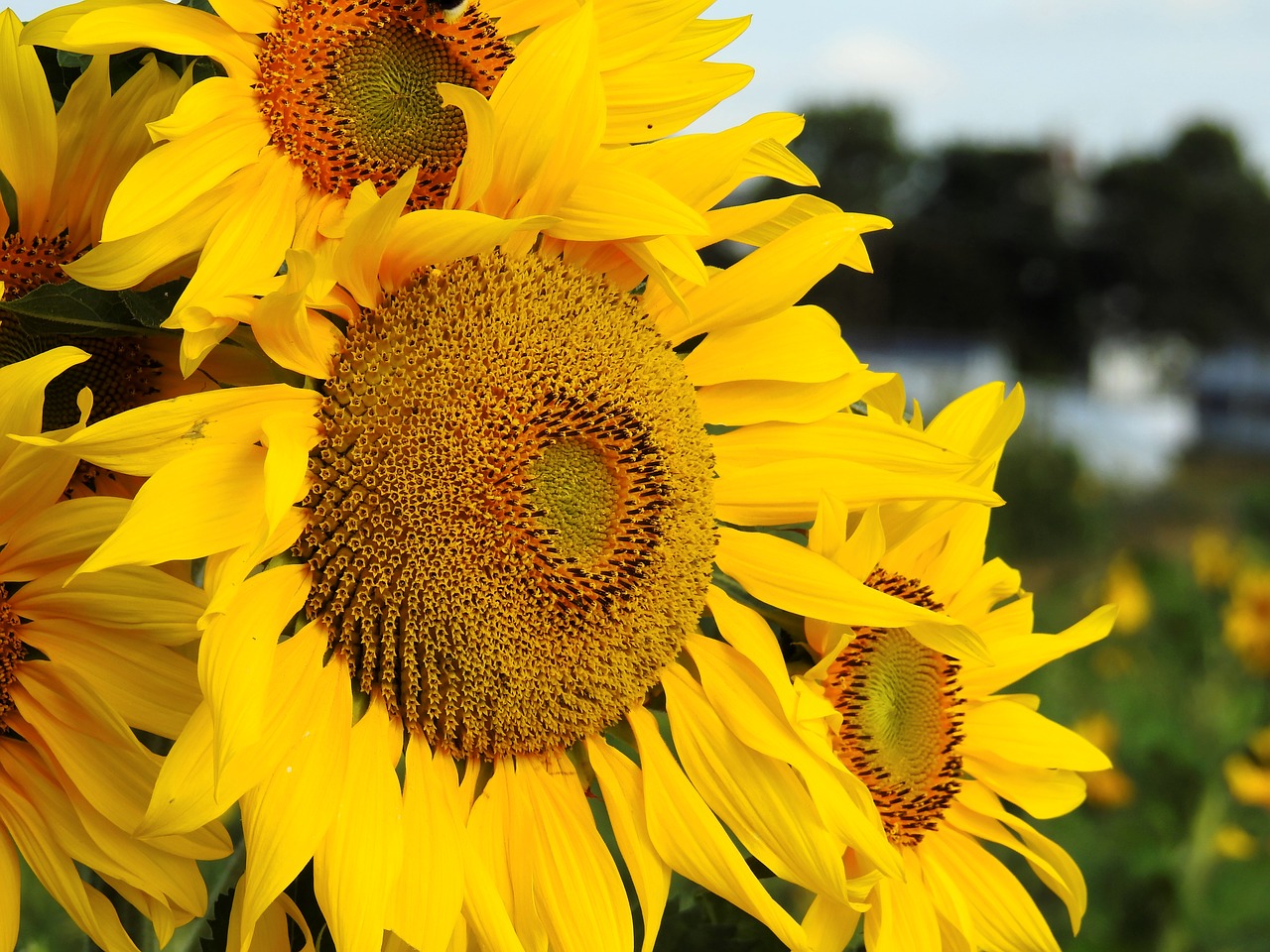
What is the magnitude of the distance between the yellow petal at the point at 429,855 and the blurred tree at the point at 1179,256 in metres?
36.9

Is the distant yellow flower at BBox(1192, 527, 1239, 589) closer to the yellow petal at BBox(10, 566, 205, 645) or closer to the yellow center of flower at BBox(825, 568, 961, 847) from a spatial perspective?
the yellow center of flower at BBox(825, 568, 961, 847)

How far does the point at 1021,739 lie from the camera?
4.53ft

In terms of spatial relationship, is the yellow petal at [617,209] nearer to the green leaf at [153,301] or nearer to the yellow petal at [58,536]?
the green leaf at [153,301]

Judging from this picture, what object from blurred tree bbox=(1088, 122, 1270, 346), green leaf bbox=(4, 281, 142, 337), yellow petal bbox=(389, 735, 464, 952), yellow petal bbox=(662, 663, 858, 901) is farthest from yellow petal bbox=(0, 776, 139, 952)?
blurred tree bbox=(1088, 122, 1270, 346)

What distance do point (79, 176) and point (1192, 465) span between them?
2706 centimetres

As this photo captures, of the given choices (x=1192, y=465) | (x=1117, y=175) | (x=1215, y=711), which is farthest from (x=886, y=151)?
(x=1215, y=711)

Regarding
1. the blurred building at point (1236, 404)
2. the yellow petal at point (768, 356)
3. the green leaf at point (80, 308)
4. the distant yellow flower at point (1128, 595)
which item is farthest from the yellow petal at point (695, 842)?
the blurred building at point (1236, 404)

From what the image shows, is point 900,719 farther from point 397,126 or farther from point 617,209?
point 397,126

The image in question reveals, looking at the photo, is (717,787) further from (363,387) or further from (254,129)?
(254,129)

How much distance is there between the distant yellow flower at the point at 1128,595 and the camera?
6109 millimetres

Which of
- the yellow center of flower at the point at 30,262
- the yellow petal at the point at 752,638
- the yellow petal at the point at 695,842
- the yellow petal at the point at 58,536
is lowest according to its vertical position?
the yellow petal at the point at 695,842

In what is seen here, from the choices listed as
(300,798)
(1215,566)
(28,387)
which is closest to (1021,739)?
(300,798)

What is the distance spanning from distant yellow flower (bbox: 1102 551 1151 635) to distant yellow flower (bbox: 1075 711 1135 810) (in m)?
1.22

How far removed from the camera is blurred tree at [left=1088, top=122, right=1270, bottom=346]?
3544 cm
